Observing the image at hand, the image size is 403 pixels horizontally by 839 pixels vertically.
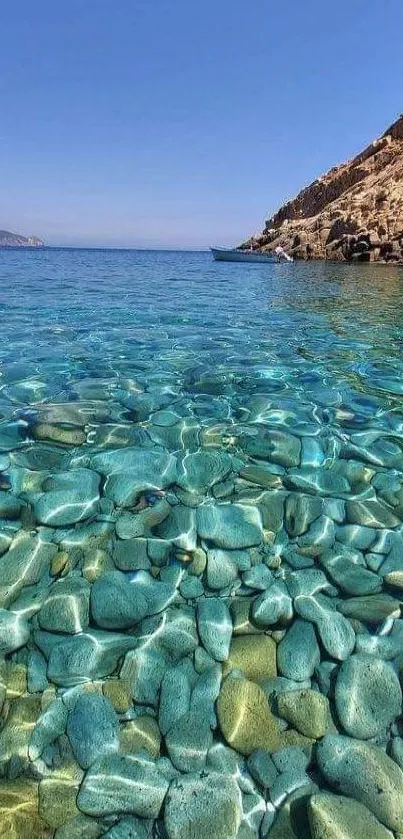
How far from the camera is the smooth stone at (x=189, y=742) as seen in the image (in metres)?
2.04

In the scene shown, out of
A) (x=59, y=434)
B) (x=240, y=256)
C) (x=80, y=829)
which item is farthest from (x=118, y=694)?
(x=240, y=256)

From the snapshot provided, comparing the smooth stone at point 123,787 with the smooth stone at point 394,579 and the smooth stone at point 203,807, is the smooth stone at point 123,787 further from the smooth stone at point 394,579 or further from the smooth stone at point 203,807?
the smooth stone at point 394,579

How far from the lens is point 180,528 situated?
3473 millimetres

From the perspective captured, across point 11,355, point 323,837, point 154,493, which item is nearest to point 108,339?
point 11,355

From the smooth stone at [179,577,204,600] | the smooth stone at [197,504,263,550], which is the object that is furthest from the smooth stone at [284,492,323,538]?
the smooth stone at [179,577,204,600]

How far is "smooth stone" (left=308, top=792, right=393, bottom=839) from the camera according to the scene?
170cm

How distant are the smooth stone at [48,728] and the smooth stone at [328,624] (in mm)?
1446

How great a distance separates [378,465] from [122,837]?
3.55 m

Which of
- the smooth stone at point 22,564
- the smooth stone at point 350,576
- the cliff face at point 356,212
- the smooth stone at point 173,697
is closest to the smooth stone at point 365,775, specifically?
the smooth stone at point 173,697

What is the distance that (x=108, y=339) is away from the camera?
383 inches

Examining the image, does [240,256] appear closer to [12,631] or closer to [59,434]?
[59,434]

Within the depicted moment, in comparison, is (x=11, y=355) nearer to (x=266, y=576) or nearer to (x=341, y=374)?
(x=341, y=374)

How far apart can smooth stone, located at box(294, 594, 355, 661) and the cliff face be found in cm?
4373

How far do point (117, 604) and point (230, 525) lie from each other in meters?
1.08
